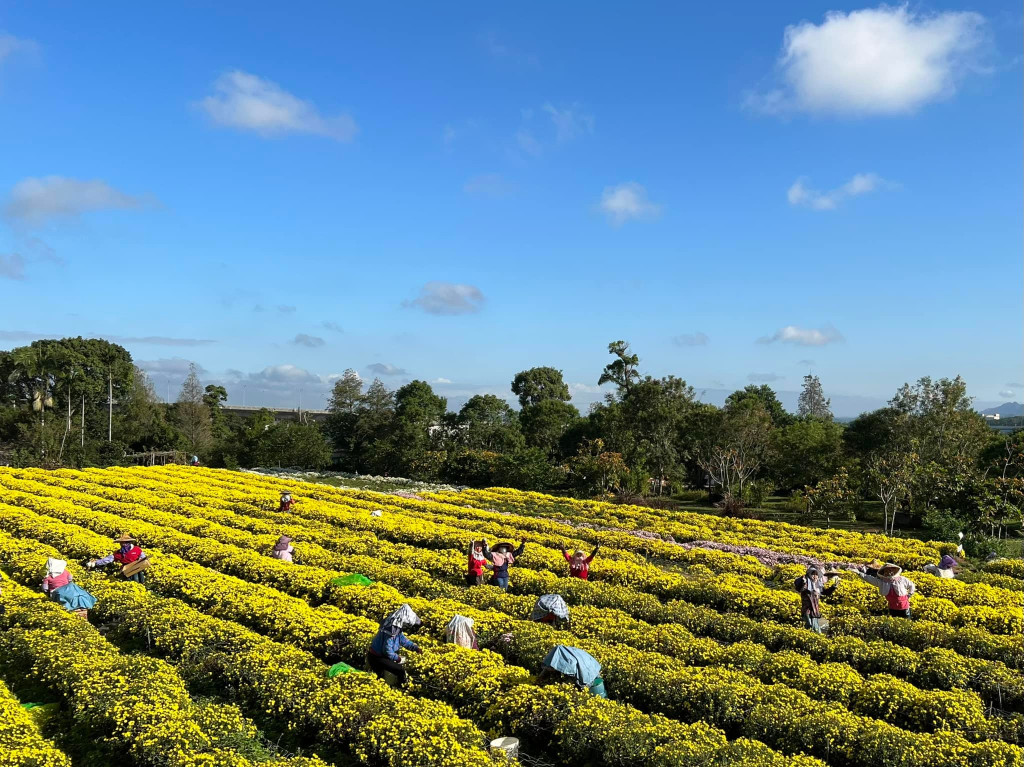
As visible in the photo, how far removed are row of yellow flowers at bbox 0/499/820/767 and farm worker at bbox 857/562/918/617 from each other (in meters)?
6.65

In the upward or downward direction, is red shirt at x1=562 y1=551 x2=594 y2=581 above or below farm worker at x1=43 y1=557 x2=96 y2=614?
above

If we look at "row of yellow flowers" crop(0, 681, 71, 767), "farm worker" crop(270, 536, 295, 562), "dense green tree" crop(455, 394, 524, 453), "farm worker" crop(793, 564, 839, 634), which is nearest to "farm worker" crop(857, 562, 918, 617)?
"farm worker" crop(793, 564, 839, 634)

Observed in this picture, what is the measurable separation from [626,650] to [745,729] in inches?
90.0

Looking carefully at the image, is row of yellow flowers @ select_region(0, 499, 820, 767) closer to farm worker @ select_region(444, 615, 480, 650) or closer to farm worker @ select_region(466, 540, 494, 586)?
farm worker @ select_region(444, 615, 480, 650)

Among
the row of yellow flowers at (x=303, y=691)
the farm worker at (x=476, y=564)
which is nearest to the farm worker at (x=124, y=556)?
the row of yellow flowers at (x=303, y=691)

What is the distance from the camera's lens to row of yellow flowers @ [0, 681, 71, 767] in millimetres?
6973

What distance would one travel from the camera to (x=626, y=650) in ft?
33.6

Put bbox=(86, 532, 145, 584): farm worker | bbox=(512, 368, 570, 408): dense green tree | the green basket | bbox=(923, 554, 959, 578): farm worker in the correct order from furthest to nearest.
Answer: bbox=(512, 368, 570, 408): dense green tree, bbox=(923, 554, 959, 578): farm worker, bbox=(86, 532, 145, 584): farm worker, the green basket

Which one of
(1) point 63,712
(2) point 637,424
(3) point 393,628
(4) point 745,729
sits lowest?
(1) point 63,712

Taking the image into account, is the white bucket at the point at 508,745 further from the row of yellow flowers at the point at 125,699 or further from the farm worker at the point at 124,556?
the farm worker at the point at 124,556

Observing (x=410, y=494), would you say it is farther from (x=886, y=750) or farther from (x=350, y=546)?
(x=886, y=750)

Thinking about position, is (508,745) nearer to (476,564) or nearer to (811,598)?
(476,564)

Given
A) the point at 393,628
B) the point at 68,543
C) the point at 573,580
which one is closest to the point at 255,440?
the point at 68,543

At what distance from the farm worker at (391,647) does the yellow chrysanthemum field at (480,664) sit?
30 centimetres
